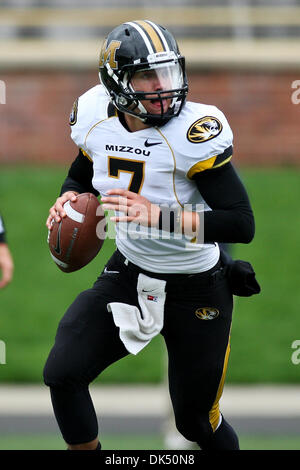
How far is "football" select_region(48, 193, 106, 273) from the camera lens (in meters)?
4.31

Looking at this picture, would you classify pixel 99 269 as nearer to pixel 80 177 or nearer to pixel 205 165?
pixel 80 177

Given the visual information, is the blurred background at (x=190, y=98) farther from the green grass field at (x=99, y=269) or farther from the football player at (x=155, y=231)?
the football player at (x=155, y=231)

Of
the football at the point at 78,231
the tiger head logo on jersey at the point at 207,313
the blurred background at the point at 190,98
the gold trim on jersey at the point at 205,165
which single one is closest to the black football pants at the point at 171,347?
the tiger head logo on jersey at the point at 207,313

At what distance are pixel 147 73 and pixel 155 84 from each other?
0.20 feet

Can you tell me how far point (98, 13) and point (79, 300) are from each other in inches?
356

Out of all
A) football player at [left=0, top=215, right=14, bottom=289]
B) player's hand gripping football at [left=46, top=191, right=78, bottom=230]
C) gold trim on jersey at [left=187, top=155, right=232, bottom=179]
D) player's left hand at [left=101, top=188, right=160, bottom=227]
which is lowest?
football player at [left=0, top=215, right=14, bottom=289]

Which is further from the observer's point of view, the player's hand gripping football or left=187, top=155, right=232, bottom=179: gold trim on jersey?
the player's hand gripping football

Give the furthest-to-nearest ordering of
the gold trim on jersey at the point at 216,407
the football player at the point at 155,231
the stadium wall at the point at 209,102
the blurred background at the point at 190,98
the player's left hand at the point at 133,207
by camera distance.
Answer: the stadium wall at the point at 209,102, the blurred background at the point at 190,98, the gold trim on jersey at the point at 216,407, the football player at the point at 155,231, the player's left hand at the point at 133,207

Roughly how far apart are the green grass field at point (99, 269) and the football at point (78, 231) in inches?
132

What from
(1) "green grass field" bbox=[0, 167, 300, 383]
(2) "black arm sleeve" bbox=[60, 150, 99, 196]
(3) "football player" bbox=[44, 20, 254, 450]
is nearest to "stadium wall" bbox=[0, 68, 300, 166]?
(1) "green grass field" bbox=[0, 167, 300, 383]

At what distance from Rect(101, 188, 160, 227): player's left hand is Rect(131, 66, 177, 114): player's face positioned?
1.33 feet

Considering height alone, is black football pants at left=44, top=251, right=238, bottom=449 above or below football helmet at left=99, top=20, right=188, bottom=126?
below

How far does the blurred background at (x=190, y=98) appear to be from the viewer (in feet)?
27.9

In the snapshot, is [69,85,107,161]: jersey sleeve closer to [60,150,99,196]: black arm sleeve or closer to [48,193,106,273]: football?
[60,150,99,196]: black arm sleeve
